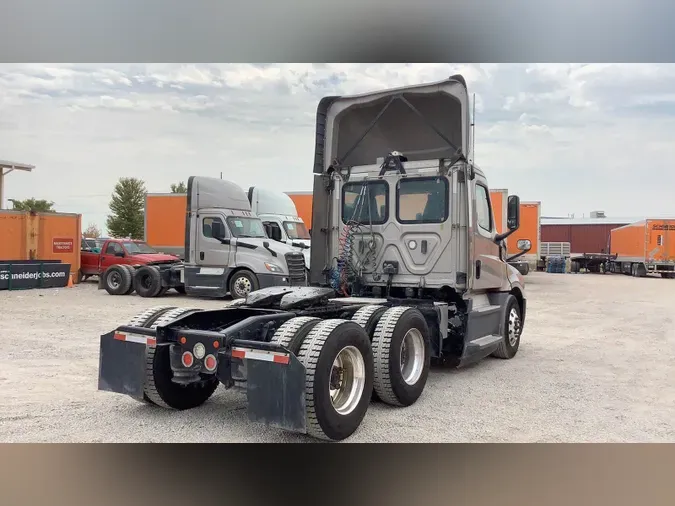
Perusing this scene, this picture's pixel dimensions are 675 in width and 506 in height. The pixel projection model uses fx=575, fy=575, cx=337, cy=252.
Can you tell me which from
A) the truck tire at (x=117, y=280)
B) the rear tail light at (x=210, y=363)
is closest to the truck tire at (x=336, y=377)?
the rear tail light at (x=210, y=363)

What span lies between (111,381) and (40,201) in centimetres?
5490

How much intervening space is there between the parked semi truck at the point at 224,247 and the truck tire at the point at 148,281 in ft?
3.32

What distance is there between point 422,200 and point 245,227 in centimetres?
931

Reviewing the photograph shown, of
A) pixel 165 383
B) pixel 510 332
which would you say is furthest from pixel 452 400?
pixel 165 383


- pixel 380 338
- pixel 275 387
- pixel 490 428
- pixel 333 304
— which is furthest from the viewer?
pixel 333 304

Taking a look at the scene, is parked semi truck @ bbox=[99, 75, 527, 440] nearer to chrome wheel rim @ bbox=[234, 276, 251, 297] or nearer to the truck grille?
the truck grille

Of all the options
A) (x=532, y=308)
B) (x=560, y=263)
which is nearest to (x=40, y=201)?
(x=560, y=263)

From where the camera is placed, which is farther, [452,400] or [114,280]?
[114,280]

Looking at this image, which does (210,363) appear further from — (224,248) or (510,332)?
(224,248)

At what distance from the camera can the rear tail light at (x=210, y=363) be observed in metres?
4.88

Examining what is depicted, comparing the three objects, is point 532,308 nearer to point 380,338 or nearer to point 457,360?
point 457,360

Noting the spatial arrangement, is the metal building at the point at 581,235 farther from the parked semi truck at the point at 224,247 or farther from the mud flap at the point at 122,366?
the mud flap at the point at 122,366

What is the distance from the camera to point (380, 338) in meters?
5.75

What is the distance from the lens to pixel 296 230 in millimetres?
19562
